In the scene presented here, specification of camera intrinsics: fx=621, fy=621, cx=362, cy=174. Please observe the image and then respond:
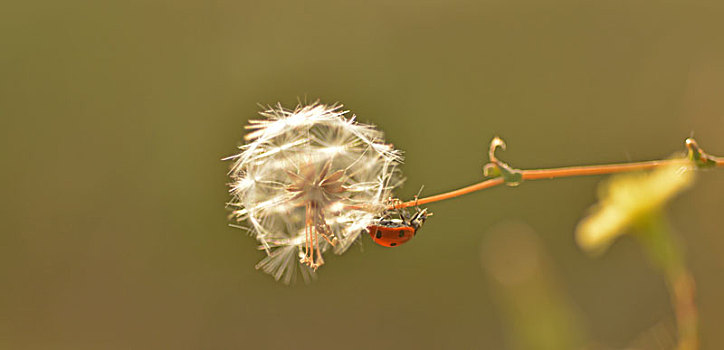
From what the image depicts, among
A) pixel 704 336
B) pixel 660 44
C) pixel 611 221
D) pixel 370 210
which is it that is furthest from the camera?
pixel 660 44

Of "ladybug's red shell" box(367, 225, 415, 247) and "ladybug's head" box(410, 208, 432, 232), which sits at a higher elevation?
"ladybug's head" box(410, 208, 432, 232)

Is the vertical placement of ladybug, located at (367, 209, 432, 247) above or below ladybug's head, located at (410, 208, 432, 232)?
below

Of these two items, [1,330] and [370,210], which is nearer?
[370,210]

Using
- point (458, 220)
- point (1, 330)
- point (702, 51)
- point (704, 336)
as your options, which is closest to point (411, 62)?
point (458, 220)

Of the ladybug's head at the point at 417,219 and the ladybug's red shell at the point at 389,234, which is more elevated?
the ladybug's head at the point at 417,219

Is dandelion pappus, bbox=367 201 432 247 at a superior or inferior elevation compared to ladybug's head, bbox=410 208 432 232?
inferior

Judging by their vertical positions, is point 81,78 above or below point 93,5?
below

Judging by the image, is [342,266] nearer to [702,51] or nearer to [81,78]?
[81,78]

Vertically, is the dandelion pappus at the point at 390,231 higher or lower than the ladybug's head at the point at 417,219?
lower
